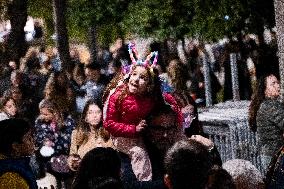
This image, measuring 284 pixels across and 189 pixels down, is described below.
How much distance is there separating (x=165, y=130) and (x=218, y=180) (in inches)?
79.5

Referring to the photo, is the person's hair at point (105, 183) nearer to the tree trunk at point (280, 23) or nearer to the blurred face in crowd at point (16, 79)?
the tree trunk at point (280, 23)

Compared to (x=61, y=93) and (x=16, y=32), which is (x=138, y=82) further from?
(x=16, y=32)

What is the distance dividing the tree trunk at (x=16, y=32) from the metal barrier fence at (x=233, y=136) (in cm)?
417

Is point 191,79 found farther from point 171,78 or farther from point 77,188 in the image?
point 77,188

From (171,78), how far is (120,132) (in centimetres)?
365

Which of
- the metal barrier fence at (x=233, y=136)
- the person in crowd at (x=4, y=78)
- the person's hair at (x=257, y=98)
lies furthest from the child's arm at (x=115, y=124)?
the person in crowd at (x=4, y=78)

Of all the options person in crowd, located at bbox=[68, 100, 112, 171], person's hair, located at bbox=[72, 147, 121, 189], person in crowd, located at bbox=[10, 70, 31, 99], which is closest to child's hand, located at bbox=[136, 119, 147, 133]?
person in crowd, located at bbox=[68, 100, 112, 171]

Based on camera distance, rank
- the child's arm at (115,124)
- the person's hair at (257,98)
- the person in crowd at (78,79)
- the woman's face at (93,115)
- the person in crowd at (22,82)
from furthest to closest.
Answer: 1. the person in crowd at (22,82)
2. the person in crowd at (78,79)
3. the person's hair at (257,98)
4. the woman's face at (93,115)
5. the child's arm at (115,124)

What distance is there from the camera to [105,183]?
3.64 m

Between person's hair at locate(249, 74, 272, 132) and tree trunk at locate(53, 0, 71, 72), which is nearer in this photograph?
person's hair at locate(249, 74, 272, 132)

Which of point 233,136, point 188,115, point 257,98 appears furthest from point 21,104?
point 257,98

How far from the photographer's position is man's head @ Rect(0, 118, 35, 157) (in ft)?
14.5

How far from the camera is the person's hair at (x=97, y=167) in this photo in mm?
3750

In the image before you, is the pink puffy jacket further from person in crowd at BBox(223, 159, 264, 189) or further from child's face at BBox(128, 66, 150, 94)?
person in crowd at BBox(223, 159, 264, 189)
